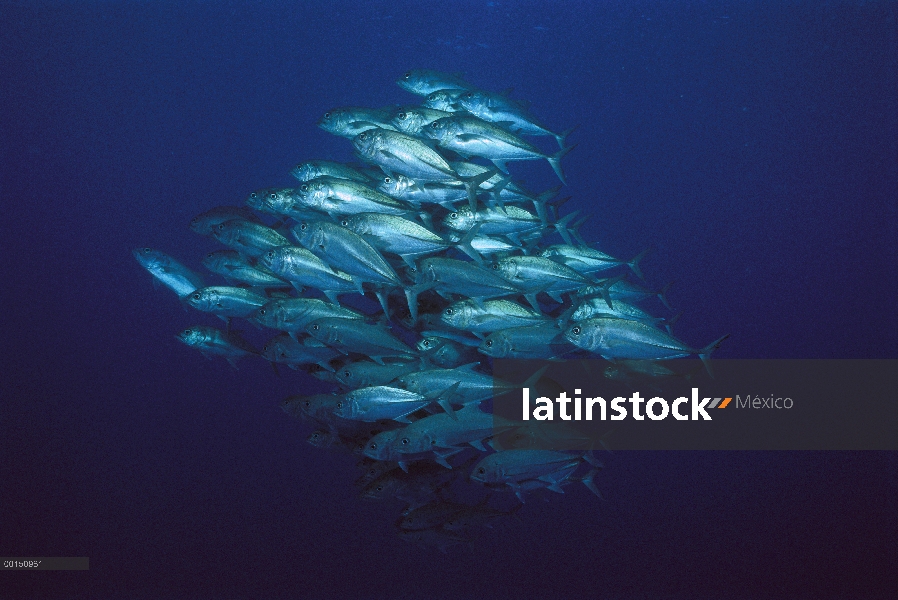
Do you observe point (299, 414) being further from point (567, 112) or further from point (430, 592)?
point (567, 112)

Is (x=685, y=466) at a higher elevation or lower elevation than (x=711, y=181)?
lower

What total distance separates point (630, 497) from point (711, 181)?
8.14m

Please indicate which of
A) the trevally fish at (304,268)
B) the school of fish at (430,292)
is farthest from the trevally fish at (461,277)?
the trevally fish at (304,268)

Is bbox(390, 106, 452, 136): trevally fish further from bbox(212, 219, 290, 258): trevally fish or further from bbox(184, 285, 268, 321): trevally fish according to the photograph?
bbox(184, 285, 268, 321): trevally fish

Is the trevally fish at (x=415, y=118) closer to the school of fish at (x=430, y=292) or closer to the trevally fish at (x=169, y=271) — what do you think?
the school of fish at (x=430, y=292)

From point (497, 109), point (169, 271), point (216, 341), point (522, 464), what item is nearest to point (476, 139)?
point (497, 109)

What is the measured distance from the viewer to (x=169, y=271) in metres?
4.54

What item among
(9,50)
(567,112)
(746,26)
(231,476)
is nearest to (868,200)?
(746,26)

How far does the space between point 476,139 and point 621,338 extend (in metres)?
1.46

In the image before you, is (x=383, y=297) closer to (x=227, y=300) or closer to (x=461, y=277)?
(x=461, y=277)

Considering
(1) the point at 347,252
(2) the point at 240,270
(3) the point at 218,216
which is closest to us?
(1) the point at 347,252

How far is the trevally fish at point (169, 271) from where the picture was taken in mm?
4492

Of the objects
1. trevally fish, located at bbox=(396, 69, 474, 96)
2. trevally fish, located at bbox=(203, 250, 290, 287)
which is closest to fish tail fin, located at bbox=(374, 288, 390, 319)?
trevally fish, located at bbox=(203, 250, 290, 287)

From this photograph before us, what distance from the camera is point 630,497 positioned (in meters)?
11.3
